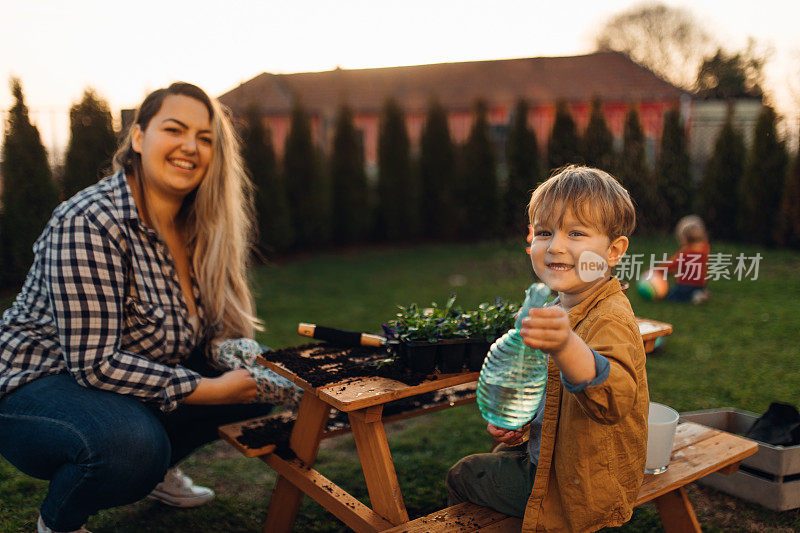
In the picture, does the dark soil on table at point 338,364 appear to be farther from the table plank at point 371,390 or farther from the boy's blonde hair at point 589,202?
the boy's blonde hair at point 589,202

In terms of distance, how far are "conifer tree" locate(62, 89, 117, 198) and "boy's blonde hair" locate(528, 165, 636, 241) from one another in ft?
19.4

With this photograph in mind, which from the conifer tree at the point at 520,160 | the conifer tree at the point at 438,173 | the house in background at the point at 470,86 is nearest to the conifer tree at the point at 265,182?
the conifer tree at the point at 438,173

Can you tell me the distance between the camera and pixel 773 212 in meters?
9.99

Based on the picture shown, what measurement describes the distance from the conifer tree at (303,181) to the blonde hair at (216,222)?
7.86 m

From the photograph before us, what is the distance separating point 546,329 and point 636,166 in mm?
10836

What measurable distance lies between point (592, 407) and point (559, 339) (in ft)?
0.83

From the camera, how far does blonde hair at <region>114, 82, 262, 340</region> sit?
8.85ft

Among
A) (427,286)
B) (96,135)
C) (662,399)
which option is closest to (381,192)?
(427,286)

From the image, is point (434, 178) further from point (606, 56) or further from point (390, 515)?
point (606, 56)

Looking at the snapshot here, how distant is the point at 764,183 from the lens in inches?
394

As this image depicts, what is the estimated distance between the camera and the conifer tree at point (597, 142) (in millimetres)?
10773

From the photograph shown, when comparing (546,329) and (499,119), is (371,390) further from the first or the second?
(499,119)

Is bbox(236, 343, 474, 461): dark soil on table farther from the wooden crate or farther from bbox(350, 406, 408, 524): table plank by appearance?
the wooden crate

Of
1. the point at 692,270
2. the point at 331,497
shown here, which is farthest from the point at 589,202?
the point at 692,270
